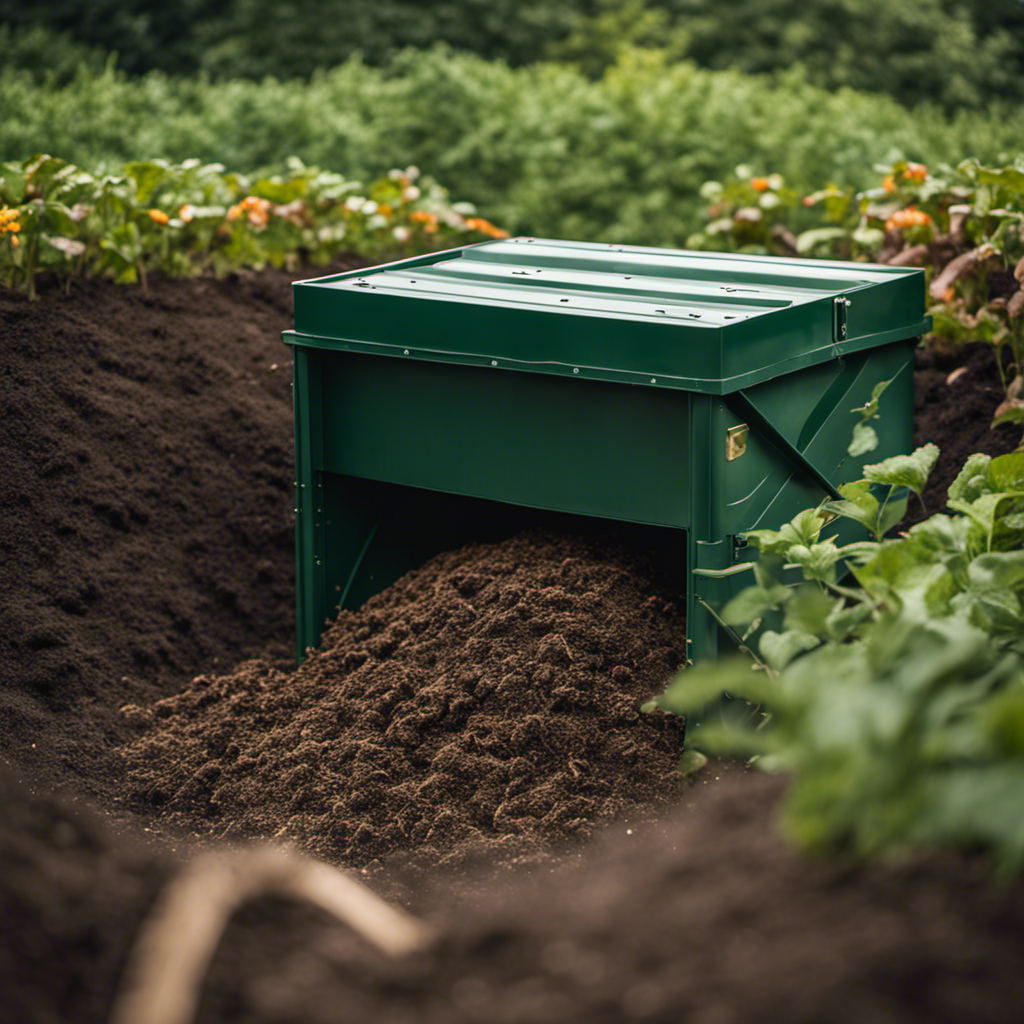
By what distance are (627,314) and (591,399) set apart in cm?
23

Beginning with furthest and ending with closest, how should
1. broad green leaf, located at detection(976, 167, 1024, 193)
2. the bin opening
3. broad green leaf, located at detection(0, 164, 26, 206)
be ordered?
1. broad green leaf, located at detection(0, 164, 26, 206)
2. broad green leaf, located at detection(976, 167, 1024, 193)
3. the bin opening

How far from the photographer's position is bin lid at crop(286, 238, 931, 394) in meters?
2.91

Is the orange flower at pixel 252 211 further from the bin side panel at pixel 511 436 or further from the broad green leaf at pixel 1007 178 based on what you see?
the broad green leaf at pixel 1007 178

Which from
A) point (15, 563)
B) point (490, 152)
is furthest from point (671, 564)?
point (490, 152)

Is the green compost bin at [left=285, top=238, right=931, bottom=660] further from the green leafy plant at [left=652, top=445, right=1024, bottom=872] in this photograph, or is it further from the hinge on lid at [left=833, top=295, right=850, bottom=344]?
the green leafy plant at [left=652, top=445, right=1024, bottom=872]

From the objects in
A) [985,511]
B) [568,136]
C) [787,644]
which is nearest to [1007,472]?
[985,511]

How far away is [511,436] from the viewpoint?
10.8 ft

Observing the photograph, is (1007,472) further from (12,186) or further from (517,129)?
(517,129)

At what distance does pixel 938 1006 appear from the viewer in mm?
1112

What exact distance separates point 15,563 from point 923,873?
10.7 feet

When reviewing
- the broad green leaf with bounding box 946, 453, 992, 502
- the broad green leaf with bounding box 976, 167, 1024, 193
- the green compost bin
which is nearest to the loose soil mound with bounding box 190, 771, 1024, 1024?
the broad green leaf with bounding box 946, 453, 992, 502

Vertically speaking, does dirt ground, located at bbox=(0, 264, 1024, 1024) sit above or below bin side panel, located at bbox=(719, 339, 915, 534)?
below

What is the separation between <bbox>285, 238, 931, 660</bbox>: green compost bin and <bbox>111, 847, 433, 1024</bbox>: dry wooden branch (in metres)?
1.69

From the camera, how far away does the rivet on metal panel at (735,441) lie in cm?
294
